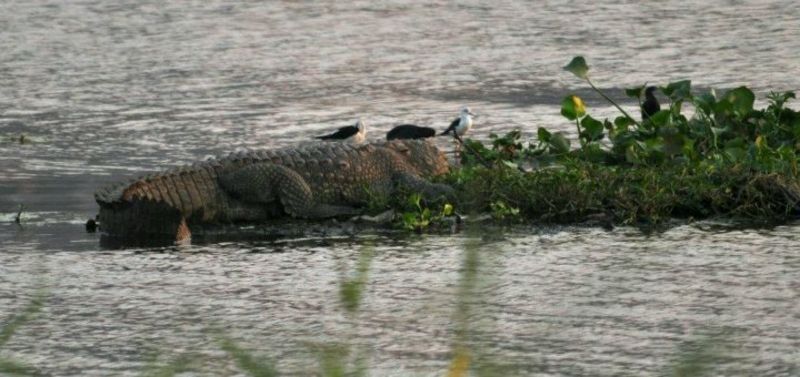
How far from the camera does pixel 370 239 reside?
6.70 metres

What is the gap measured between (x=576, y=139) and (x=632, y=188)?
2.69 meters

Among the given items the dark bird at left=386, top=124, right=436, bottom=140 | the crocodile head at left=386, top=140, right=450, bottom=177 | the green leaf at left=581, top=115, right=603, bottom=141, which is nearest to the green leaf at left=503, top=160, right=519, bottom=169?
the crocodile head at left=386, top=140, right=450, bottom=177

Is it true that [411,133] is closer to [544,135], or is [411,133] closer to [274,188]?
[544,135]

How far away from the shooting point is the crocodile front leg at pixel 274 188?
8398 mm

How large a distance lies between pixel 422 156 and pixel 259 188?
1.03 metres

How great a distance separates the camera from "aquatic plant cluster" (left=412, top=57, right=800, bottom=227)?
8.27 metres

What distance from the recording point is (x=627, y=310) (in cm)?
634

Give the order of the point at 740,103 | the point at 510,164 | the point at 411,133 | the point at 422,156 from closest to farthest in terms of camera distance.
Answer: the point at 422,156 → the point at 510,164 → the point at 740,103 → the point at 411,133

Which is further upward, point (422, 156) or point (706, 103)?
point (706, 103)

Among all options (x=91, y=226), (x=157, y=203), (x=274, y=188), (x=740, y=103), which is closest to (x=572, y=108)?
(x=740, y=103)

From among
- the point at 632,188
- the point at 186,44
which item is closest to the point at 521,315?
the point at 632,188

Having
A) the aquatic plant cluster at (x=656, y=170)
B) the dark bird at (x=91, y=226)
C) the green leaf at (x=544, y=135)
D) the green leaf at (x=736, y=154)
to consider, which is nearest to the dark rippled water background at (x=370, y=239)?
the dark bird at (x=91, y=226)

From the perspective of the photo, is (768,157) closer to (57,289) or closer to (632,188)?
(632,188)

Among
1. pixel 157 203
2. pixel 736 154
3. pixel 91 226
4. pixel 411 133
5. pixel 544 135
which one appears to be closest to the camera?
pixel 157 203
